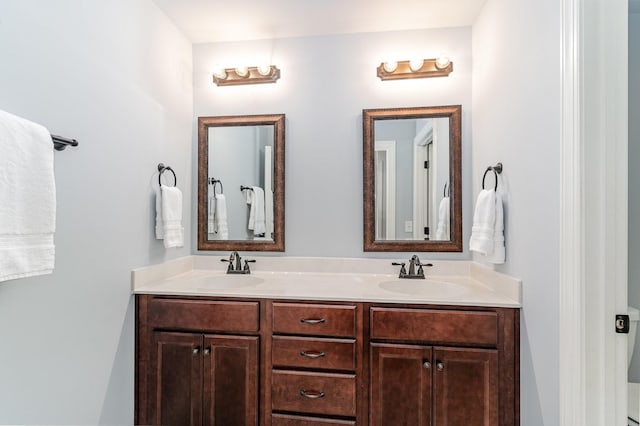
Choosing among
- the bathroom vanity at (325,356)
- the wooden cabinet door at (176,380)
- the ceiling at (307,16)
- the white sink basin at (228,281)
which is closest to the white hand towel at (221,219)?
the white sink basin at (228,281)

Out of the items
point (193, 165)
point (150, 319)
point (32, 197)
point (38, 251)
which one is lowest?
point (150, 319)

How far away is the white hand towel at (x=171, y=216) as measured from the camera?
70.7 inches

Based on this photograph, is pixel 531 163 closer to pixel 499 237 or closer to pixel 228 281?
pixel 499 237

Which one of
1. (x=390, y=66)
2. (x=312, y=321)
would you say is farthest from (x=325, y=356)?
(x=390, y=66)

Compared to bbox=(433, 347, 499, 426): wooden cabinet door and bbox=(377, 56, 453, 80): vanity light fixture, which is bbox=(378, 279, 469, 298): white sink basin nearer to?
bbox=(433, 347, 499, 426): wooden cabinet door

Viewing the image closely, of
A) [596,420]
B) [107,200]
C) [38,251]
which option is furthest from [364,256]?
[38,251]

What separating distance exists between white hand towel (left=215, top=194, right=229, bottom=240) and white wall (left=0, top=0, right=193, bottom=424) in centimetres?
42

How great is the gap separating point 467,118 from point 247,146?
1455 mm

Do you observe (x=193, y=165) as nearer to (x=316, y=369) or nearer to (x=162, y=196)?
(x=162, y=196)

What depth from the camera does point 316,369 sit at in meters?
1.53

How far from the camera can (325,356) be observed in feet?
4.98

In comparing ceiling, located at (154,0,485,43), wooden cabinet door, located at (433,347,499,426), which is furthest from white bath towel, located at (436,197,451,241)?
ceiling, located at (154,0,485,43)

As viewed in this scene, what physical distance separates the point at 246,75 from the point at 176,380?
1.86 m

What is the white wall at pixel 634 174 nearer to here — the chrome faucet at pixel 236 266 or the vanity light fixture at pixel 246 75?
the vanity light fixture at pixel 246 75
